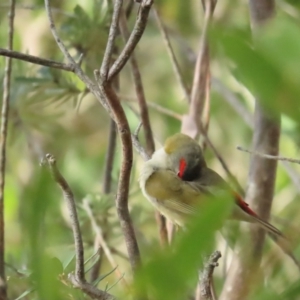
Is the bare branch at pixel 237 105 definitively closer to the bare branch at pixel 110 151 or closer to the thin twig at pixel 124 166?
the bare branch at pixel 110 151

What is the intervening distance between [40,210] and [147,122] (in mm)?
840

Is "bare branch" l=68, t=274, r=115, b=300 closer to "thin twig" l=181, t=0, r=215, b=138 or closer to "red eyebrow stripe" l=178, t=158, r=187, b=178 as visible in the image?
"thin twig" l=181, t=0, r=215, b=138

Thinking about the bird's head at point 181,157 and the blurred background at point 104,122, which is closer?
the blurred background at point 104,122

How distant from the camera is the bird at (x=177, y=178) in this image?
127cm

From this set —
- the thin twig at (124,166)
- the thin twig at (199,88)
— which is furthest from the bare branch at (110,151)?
the thin twig at (124,166)

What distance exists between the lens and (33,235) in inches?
8.5

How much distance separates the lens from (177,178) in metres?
1.39

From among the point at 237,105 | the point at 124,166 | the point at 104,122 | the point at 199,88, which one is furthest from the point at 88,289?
the point at 104,122

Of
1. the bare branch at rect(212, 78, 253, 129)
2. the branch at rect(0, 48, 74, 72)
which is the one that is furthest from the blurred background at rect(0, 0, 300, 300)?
the branch at rect(0, 48, 74, 72)

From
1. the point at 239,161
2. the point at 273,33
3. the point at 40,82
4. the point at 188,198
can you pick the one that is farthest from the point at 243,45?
the point at 239,161

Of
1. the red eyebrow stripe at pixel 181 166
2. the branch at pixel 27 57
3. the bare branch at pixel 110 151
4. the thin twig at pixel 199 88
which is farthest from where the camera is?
the red eyebrow stripe at pixel 181 166

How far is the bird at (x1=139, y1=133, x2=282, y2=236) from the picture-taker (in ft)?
4.15

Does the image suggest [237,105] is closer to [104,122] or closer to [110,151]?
[110,151]

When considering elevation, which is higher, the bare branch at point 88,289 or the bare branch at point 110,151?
the bare branch at point 88,289
